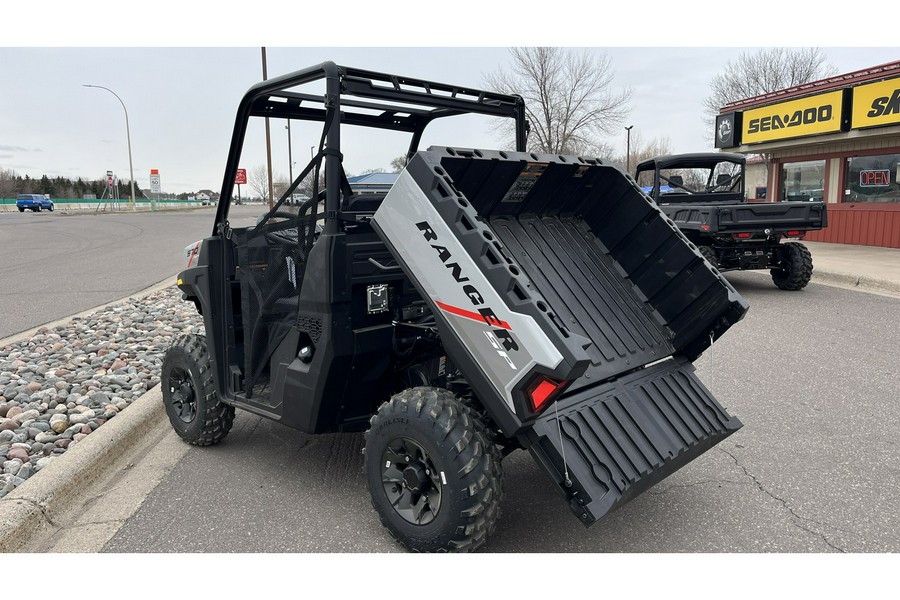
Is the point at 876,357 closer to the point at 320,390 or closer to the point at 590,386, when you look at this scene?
the point at 590,386

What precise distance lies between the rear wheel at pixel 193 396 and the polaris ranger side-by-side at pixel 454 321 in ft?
0.05

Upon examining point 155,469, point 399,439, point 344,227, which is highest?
point 344,227

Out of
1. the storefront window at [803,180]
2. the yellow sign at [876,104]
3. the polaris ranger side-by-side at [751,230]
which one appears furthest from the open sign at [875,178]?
the polaris ranger side-by-side at [751,230]

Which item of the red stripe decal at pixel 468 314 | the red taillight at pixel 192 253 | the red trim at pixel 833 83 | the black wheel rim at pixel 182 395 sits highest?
the red trim at pixel 833 83

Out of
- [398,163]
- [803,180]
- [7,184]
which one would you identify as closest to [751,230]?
[398,163]

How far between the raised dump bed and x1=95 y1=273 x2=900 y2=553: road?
1.29 ft

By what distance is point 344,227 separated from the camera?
3443 mm

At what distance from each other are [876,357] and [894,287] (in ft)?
15.7

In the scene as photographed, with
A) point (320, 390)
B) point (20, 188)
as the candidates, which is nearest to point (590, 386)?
point (320, 390)

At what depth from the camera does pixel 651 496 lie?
3656 mm

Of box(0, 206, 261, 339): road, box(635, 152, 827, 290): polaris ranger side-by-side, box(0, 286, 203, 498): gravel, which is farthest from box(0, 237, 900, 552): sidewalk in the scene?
box(635, 152, 827, 290): polaris ranger side-by-side

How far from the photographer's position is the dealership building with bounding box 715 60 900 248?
607 inches

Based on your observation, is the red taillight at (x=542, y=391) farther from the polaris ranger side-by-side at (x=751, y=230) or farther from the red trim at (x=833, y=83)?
the red trim at (x=833, y=83)

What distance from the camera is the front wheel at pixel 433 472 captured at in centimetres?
279
